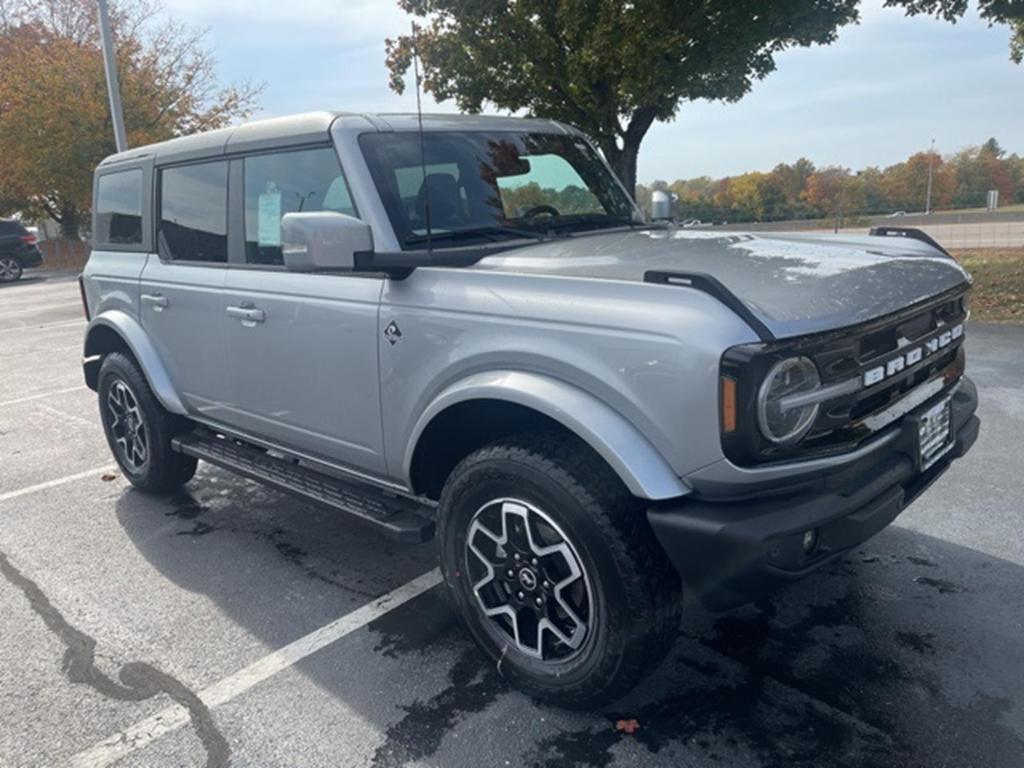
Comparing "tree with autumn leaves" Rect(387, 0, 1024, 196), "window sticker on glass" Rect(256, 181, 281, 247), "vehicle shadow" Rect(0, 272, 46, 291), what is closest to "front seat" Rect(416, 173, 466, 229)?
"window sticker on glass" Rect(256, 181, 281, 247)

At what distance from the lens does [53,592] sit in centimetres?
369

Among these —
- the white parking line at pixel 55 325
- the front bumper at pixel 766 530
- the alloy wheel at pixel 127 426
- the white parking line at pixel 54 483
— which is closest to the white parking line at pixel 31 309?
the white parking line at pixel 55 325

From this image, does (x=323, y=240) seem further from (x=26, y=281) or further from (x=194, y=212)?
(x=26, y=281)

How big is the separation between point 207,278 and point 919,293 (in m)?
3.23

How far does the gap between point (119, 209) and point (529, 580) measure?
12.3ft

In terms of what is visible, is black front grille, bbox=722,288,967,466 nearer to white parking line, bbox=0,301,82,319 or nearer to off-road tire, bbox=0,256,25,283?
white parking line, bbox=0,301,82,319

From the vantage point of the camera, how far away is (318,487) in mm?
3545

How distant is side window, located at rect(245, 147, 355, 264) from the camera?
11.0 ft

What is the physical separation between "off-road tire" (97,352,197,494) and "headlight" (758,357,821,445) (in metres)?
3.64

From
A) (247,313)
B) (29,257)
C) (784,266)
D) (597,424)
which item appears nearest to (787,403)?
(597,424)

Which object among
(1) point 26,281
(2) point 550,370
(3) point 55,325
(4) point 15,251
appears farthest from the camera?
(1) point 26,281

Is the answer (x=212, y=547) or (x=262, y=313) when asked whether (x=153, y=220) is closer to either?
(x=262, y=313)

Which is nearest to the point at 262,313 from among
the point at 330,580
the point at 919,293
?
the point at 330,580

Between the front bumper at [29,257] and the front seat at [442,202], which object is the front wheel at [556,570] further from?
the front bumper at [29,257]
